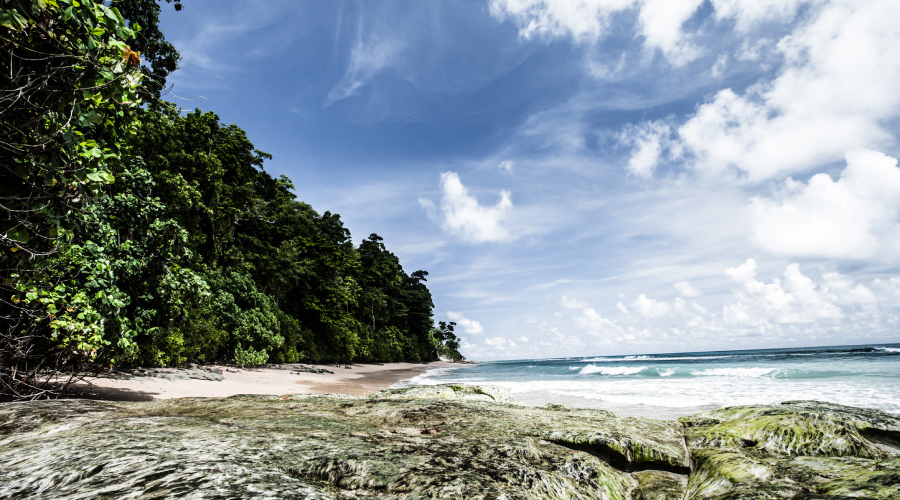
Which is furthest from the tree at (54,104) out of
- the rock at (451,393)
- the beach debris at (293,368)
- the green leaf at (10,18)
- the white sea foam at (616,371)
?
the white sea foam at (616,371)

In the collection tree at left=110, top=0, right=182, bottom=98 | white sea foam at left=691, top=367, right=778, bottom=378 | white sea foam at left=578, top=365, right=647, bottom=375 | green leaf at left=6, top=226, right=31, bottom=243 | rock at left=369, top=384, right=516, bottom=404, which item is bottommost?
white sea foam at left=578, top=365, right=647, bottom=375

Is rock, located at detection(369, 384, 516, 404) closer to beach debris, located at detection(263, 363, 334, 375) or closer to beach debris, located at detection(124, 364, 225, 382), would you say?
beach debris, located at detection(124, 364, 225, 382)

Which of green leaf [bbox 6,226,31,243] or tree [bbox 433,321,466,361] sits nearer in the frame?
green leaf [bbox 6,226,31,243]

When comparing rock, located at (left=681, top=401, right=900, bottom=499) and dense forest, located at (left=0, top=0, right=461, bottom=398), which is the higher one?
dense forest, located at (left=0, top=0, right=461, bottom=398)

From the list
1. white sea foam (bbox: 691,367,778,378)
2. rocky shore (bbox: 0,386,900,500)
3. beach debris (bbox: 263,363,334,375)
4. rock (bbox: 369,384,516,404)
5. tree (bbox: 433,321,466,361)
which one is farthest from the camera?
tree (bbox: 433,321,466,361)

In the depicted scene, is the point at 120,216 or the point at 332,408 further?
the point at 120,216

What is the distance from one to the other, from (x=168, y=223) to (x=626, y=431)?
933 cm

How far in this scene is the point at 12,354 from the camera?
6.29 m

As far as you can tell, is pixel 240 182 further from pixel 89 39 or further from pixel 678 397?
pixel 678 397

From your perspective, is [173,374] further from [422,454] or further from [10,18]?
[422,454]

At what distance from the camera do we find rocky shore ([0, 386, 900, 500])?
77.4 inches

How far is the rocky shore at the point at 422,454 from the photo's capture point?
1965 millimetres

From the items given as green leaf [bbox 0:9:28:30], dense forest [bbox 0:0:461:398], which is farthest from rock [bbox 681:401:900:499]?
dense forest [bbox 0:0:461:398]

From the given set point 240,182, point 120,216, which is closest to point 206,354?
point 120,216
